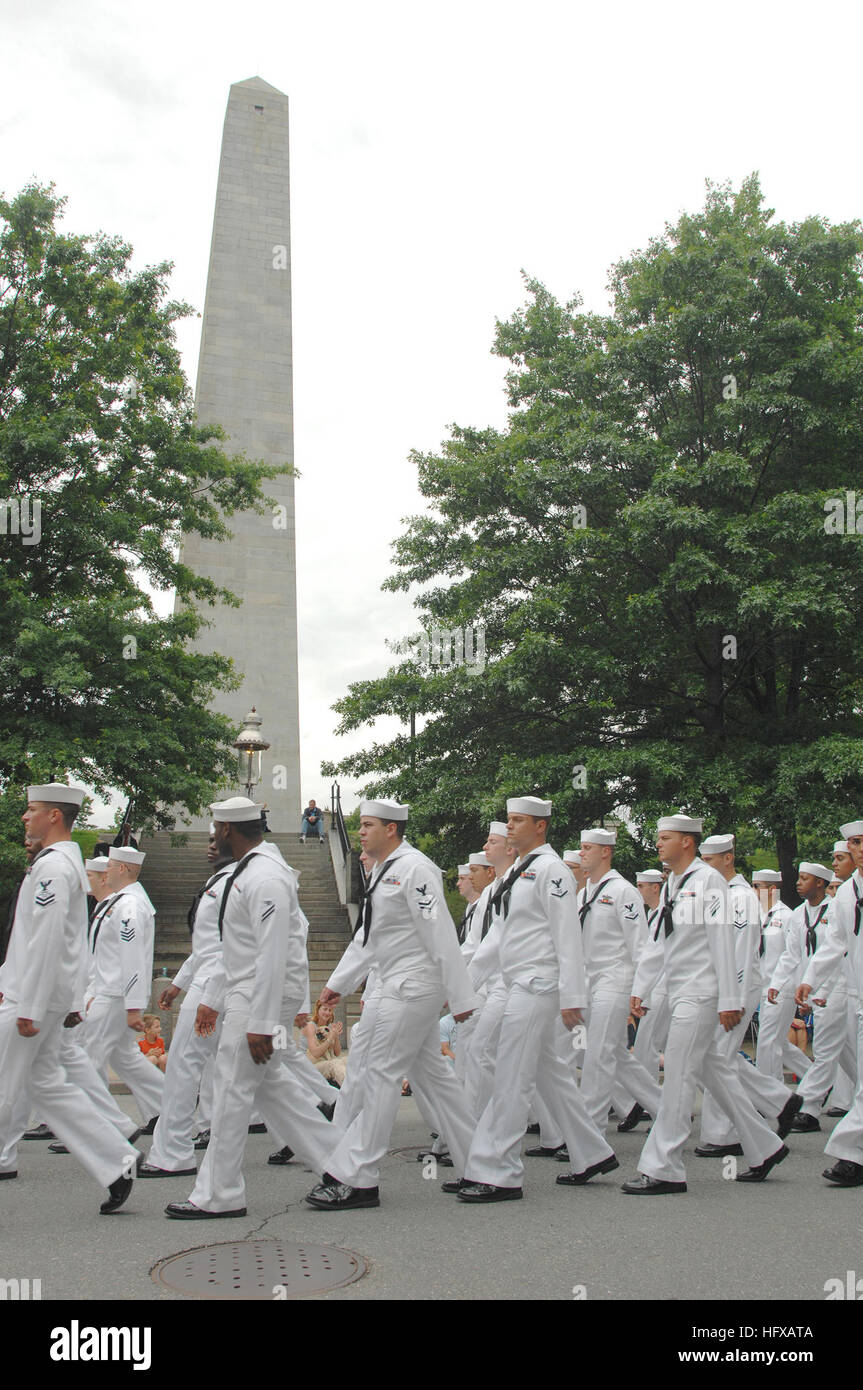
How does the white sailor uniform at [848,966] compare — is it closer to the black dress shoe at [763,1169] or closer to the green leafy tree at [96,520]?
the black dress shoe at [763,1169]

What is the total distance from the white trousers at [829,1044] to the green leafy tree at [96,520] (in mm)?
11713

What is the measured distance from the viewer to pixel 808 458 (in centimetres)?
1995

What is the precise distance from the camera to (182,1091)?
7.32m

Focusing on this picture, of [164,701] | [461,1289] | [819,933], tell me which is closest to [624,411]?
[164,701]

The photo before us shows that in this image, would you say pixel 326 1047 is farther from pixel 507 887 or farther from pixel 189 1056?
pixel 507 887

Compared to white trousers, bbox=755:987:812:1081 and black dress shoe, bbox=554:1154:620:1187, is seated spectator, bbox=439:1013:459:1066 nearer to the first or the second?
black dress shoe, bbox=554:1154:620:1187

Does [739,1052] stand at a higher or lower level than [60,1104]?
→ lower

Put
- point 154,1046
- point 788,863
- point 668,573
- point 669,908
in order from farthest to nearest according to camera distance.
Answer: point 788,863
point 668,573
point 154,1046
point 669,908

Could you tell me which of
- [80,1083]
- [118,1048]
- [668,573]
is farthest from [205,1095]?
[668,573]

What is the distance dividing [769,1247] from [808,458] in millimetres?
16853

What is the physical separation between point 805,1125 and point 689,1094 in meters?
3.57

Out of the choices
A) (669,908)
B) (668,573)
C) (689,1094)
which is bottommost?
(689,1094)

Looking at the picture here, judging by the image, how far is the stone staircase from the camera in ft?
59.9

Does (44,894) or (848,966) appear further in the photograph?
(848,966)
